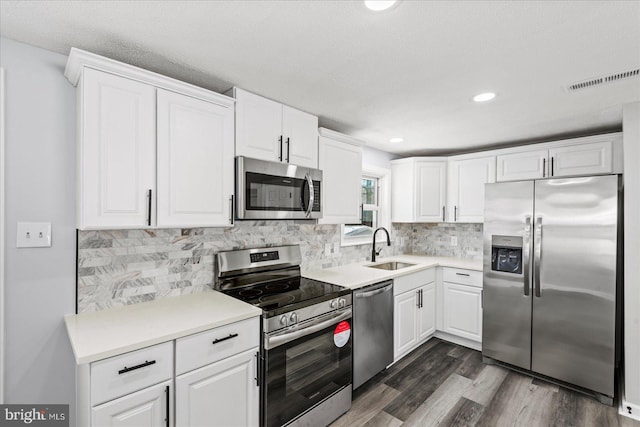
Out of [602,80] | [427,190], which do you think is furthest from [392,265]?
[602,80]

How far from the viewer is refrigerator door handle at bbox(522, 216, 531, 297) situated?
268 centimetres

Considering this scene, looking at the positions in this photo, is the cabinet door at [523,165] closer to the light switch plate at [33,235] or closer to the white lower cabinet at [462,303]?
Answer: the white lower cabinet at [462,303]

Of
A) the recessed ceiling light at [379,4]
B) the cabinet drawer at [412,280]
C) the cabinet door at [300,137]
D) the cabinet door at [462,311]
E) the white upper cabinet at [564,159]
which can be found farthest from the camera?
the cabinet door at [462,311]

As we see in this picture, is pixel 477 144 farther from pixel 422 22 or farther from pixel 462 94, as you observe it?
pixel 422 22

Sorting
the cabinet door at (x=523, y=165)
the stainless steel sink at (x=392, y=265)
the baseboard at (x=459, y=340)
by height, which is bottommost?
the baseboard at (x=459, y=340)

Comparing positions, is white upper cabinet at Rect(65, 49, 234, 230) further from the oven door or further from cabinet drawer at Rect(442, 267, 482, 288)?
cabinet drawer at Rect(442, 267, 482, 288)

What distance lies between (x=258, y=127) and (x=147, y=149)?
74 centimetres

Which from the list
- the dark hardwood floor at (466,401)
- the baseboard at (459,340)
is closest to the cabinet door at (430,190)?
the baseboard at (459,340)

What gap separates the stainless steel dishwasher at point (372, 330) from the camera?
2387 millimetres

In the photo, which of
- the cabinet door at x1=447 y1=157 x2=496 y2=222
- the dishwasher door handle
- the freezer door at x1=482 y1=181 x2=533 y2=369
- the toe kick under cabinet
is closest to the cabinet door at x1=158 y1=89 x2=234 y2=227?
the toe kick under cabinet

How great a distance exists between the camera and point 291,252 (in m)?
2.66

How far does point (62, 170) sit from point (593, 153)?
409 centimetres

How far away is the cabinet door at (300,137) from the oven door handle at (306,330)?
1.15 meters

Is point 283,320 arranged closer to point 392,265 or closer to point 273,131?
point 273,131
